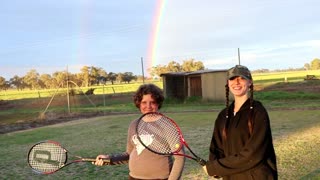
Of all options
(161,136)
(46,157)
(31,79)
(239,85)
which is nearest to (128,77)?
(31,79)

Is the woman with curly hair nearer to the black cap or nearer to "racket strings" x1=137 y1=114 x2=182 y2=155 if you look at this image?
"racket strings" x1=137 y1=114 x2=182 y2=155

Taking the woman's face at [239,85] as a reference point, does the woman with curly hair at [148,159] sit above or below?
below

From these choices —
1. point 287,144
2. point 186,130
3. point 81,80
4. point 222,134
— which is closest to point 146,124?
point 222,134

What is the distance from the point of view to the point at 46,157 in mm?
3516

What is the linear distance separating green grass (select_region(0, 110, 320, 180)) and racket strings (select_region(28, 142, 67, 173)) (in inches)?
166

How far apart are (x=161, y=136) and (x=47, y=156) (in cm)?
107

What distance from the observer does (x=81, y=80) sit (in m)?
79.4

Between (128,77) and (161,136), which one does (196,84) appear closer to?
(161,136)

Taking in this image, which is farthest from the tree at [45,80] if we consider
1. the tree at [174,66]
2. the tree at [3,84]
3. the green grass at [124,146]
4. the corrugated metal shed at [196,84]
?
the green grass at [124,146]

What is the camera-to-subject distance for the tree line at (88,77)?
81750mm

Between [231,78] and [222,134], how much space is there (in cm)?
40

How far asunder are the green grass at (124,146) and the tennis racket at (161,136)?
441 centimetres

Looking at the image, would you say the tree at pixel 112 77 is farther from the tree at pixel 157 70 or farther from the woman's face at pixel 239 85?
the woman's face at pixel 239 85

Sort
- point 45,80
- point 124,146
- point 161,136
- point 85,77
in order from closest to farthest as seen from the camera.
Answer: point 161,136
point 124,146
point 85,77
point 45,80
